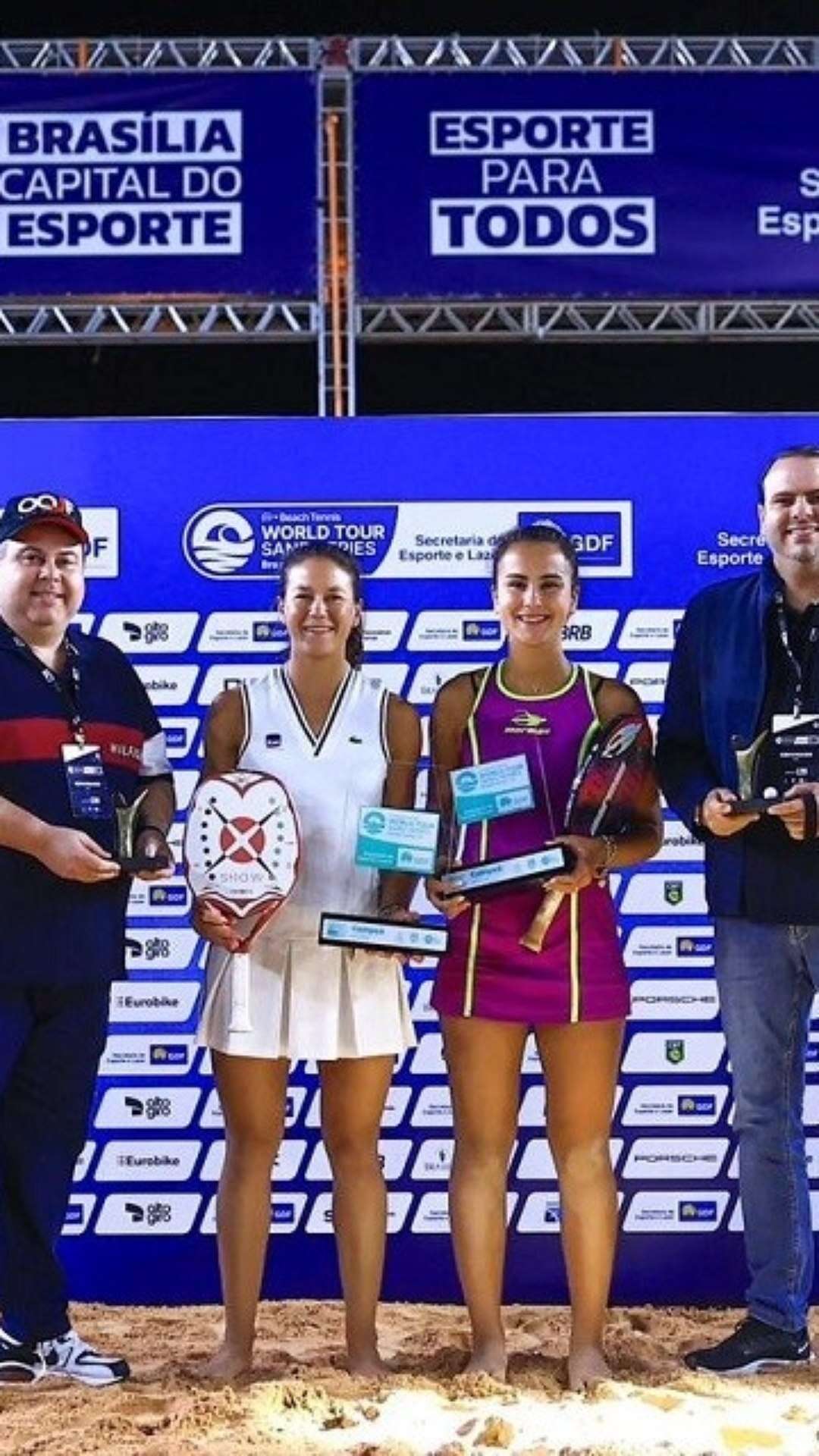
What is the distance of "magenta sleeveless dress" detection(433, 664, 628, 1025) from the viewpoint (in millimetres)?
2912

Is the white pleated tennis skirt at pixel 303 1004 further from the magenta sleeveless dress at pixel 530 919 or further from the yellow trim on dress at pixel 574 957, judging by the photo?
the yellow trim on dress at pixel 574 957

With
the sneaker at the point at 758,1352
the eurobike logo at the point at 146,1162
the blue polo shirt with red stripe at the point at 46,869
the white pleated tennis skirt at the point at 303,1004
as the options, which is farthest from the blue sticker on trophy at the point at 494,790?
the eurobike logo at the point at 146,1162

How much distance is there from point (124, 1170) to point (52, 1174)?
0.78m

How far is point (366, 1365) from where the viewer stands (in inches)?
118

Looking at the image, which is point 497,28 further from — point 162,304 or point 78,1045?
point 78,1045

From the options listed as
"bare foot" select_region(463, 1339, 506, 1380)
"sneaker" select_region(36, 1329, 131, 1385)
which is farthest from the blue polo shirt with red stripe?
"bare foot" select_region(463, 1339, 506, 1380)

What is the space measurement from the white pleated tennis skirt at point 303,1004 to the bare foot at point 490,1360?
590 millimetres

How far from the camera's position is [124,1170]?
12.5 ft

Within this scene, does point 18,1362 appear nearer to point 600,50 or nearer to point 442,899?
point 442,899

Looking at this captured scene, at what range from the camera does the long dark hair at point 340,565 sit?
122 inches

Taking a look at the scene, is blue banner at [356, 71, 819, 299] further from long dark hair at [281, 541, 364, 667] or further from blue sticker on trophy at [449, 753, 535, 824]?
blue sticker on trophy at [449, 753, 535, 824]

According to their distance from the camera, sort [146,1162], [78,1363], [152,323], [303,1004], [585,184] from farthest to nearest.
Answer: [152,323] → [585,184] → [146,1162] → [78,1363] → [303,1004]

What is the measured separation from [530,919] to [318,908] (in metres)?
0.39

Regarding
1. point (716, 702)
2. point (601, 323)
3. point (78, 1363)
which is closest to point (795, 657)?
point (716, 702)
